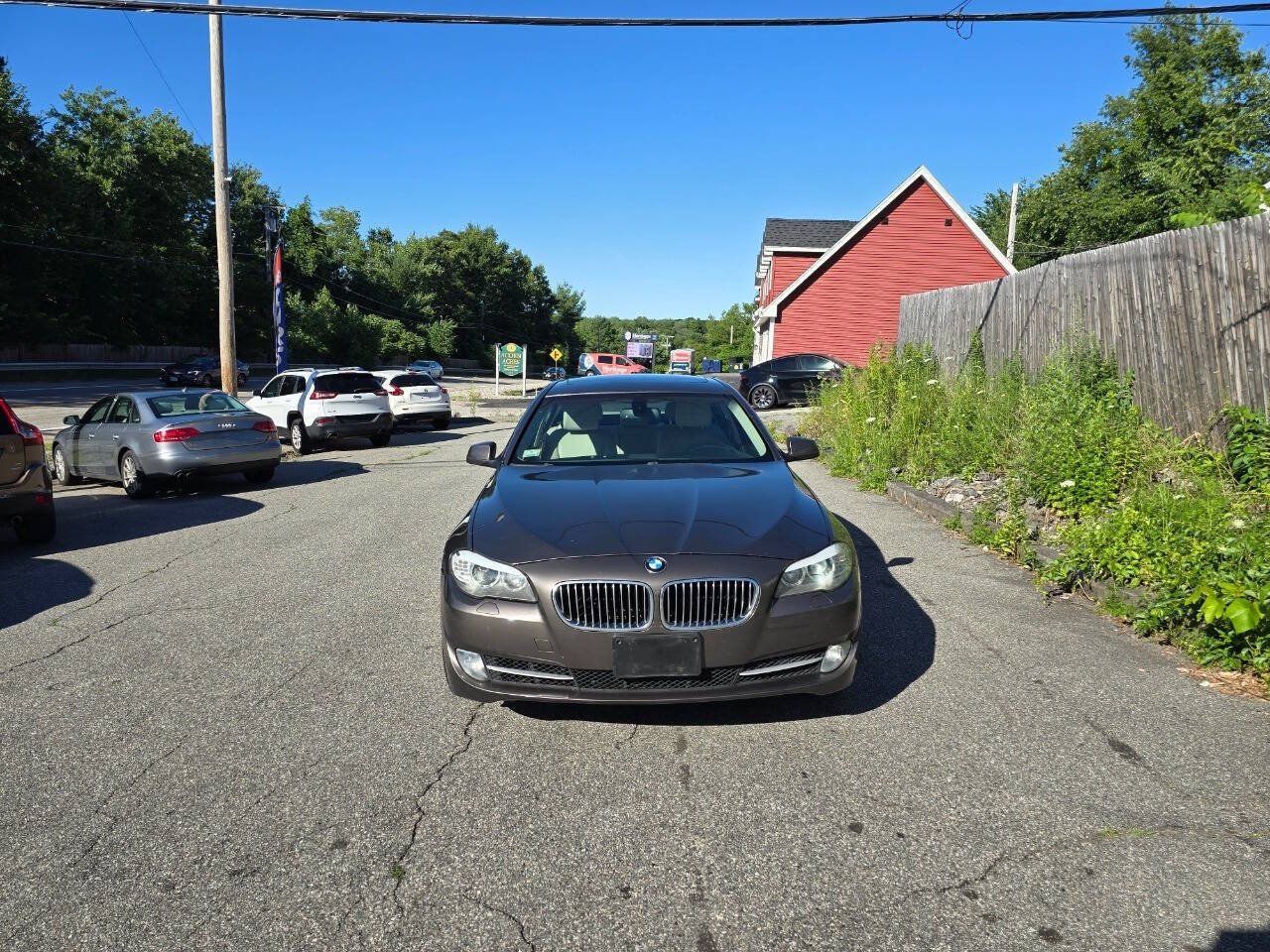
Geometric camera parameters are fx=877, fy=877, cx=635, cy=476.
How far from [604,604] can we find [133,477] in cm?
1033

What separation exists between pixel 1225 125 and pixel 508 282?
7733 cm

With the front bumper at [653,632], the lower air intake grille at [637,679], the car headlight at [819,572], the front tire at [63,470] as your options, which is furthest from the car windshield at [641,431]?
the front tire at [63,470]

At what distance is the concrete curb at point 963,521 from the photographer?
562cm

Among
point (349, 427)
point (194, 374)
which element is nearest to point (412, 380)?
point (349, 427)

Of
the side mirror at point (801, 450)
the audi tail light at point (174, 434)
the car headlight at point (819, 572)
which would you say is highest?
the side mirror at point (801, 450)

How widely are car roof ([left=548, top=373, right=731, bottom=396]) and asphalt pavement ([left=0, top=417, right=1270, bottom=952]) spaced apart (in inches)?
69.3

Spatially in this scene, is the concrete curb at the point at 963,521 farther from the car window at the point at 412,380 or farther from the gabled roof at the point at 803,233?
the gabled roof at the point at 803,233

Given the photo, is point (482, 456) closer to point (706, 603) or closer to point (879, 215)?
point (706, 603)

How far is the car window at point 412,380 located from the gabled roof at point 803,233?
66.5ft

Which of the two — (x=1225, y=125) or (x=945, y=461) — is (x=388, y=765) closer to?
(x=945, y=461)

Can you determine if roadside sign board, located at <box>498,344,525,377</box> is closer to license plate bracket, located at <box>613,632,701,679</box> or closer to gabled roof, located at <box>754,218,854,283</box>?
gabled roof, located at <box>754,218,854,283</box>

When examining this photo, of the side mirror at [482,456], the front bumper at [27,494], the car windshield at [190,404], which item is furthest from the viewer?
the car windshield at [190,404]

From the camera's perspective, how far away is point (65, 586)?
6844 millimetres

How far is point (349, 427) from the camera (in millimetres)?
17531
